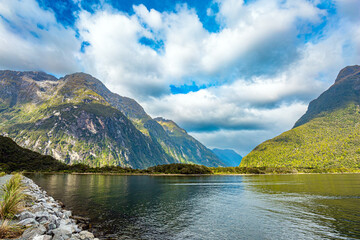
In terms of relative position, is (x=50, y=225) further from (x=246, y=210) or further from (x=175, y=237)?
(x=246, y=210)

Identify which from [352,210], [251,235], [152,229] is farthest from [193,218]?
[352,210]

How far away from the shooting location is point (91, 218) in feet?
131

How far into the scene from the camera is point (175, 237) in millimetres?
29812

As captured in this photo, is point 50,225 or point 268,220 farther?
point 268,220

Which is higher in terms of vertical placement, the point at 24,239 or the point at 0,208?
the point at 0,208

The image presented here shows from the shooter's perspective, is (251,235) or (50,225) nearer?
(50,225)

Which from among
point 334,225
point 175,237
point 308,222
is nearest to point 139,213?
point 175,237

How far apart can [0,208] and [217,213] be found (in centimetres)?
4187

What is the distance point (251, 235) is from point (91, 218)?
31.8 m

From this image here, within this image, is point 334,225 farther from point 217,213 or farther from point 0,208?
point 0,208

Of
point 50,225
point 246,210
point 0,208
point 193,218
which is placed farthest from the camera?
point 246,210

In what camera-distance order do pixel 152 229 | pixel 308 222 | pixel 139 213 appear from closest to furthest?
pixel 152 229
pixel 308 222
pixel 139 213

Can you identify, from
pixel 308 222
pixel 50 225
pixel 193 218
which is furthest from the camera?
pixel 193 218

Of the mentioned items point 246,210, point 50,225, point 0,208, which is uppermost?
point 0,208
